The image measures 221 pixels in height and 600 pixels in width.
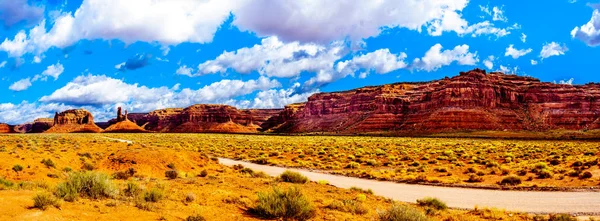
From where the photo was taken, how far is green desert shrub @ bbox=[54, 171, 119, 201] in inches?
411

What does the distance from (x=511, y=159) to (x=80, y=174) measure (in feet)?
108

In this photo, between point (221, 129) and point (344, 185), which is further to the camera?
point (221, 129)

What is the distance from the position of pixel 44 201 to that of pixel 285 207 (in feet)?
18.1

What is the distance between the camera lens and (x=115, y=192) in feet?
36.7

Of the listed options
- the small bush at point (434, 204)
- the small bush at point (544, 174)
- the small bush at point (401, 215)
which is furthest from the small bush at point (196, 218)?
the small bush at point (544, 174)

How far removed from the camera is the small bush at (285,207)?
10797 millimetres

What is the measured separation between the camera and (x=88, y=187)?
10836 mm

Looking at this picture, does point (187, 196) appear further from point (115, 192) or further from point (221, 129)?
point (221, 129)

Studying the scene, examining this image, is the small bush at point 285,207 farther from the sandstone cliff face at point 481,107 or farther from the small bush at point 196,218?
the sandstone cliff face at point 481,107

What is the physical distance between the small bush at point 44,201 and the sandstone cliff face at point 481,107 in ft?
380

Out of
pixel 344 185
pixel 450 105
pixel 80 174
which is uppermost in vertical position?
pixel 450 105

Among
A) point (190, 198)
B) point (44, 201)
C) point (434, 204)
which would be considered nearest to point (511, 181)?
point (434, 204)

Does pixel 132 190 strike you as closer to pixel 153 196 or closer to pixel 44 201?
pixel 153 196

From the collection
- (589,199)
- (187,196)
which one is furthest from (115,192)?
(589,199)
